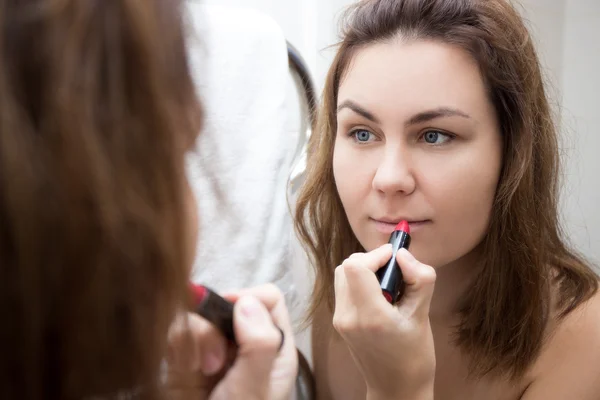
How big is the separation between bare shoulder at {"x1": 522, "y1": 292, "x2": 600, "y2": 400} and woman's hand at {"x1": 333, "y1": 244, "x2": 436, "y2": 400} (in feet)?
0.73

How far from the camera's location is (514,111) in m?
0.67

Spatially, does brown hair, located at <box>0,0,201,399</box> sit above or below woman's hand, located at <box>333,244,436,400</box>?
above

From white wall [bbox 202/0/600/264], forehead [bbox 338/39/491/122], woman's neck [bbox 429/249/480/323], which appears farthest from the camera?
white wall [bbox 202/0/600/264]

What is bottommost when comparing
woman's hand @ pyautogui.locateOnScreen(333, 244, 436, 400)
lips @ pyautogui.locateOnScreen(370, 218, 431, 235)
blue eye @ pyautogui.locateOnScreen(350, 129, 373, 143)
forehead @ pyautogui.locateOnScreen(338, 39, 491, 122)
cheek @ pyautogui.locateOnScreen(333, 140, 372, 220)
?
woman's hand @ pyautogui.locateOnScreen(333, 244, 436, 400)

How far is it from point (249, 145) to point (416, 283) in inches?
15.1

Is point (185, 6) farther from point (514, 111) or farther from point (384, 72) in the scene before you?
point (514, 111)

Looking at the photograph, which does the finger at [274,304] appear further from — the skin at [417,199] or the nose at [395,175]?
the nose at [395,175]

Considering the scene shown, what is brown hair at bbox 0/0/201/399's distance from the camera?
0.25 m

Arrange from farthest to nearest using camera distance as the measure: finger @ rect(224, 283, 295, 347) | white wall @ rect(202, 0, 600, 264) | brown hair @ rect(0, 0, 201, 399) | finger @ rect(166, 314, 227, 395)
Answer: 1. white wall @ rect(202, 0, 600, 264)
2. finger @ rect(224, 283, 295, 347)
3. finger @ rect(166, 314, 227, 395)
4. brown hair @ rect(0, 0, 201, 399)

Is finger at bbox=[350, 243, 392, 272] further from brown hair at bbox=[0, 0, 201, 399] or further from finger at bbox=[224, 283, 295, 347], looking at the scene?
brown hair at bbox=[0, 0, 201, 399]

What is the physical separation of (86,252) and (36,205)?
0.11 feet

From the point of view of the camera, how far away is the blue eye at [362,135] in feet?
2.28

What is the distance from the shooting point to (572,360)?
71 centimetres

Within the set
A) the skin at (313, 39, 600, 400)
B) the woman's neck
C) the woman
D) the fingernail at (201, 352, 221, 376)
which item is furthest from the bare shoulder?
the woman
